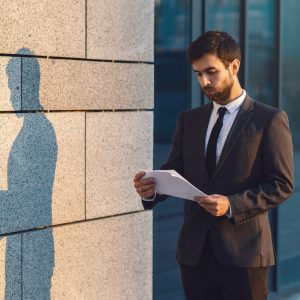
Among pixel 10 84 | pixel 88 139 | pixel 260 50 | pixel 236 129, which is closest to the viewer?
pixel 236 129

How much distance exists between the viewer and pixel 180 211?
755 cm

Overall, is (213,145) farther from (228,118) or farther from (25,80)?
(25,80)

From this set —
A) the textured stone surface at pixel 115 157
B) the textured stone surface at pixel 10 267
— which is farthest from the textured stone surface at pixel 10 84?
the textured stone surface at pixel 10 267

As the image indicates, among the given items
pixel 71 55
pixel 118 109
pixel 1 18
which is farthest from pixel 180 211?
pixel 1 18

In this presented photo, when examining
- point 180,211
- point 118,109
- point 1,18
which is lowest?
point 180,211

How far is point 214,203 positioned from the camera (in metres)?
4.37

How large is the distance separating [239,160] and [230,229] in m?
0.38

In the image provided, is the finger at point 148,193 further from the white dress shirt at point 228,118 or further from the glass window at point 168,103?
the glass window at point 168,103

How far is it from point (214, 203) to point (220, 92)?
25.4 inches

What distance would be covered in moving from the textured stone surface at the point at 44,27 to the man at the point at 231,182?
1.45 m

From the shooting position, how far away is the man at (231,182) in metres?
4.56

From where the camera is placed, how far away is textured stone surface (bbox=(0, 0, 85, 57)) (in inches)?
217

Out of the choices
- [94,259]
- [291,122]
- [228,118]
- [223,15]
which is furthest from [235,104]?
[291,122]

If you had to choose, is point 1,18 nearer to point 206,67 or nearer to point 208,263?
point 206,67
